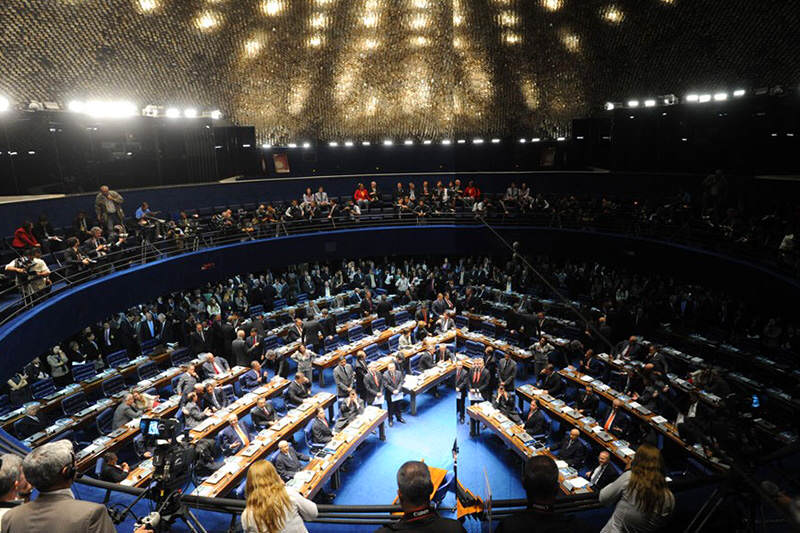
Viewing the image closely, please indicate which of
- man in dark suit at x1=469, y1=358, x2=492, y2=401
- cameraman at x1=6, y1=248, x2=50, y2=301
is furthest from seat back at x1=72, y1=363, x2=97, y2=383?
man in dark suit at x1=469, y1=358, x2=492, y2=401

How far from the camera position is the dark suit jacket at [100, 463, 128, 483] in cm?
830

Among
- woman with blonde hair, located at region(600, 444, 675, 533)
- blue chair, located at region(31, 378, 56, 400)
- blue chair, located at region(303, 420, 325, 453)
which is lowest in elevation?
blue chair, located at region(303, 420, 325, 453)

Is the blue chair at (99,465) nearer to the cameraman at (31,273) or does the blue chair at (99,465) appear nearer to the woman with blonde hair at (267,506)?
the cameraman at (31,273)

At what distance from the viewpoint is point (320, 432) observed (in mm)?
10242

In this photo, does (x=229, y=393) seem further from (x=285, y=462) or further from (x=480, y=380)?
(x=480, y=380)

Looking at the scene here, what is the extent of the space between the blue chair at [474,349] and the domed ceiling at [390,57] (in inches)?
522

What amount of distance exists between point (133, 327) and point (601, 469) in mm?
14148

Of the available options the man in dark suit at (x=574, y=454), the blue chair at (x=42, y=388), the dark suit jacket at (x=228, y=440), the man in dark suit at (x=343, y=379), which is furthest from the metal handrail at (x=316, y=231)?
the man in dark suit at (x=574, y=454)

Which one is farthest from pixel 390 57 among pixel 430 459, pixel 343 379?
pixel 430 459

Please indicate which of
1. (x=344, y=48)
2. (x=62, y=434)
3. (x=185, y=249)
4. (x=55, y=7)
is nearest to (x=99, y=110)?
(x=55, y=7)

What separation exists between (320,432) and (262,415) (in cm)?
164

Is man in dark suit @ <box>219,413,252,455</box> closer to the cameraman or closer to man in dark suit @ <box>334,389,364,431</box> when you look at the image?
man in dark suit @ <box>334,389,364,431</box>

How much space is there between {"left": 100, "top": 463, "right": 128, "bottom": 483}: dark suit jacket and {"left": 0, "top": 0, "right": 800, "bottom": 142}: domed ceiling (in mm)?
13035

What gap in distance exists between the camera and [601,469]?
8.37 m
